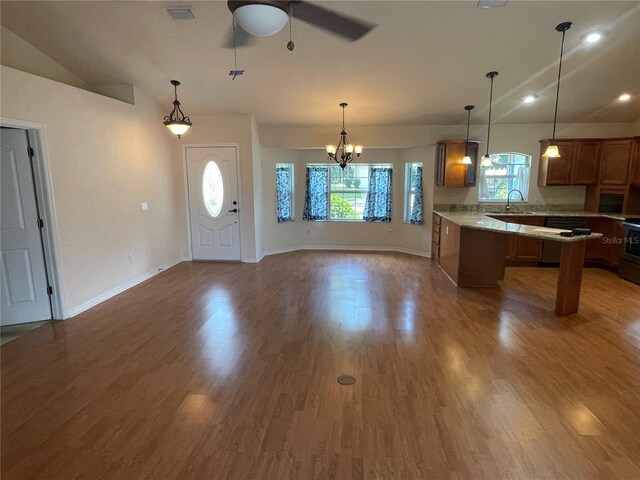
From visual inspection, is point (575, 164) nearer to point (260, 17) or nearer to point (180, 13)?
point (260, 17)

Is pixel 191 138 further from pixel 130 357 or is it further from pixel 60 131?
pixel 130 357

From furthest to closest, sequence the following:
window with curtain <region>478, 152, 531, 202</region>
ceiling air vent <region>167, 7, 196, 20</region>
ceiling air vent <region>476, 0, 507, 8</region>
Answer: window with curtain <region>478, 152, 531, 202</region> → ceiling air vent <region>167, 7, 196, 20</region> → ceiling air vent <region>476, 0, 507, 8</region>

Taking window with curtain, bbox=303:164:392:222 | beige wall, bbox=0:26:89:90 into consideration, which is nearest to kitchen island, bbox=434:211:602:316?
window with curtain, bbox=303:164:392:222

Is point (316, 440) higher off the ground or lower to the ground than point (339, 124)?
lower

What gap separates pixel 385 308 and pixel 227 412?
236 centimetres

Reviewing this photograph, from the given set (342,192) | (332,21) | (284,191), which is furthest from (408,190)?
(332,21)

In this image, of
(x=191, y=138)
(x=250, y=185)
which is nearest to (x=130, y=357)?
(x=250, y=185)

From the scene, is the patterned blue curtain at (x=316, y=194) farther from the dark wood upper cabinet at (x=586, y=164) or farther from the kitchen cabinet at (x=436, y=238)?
the dark wood upper cabinet at (x=586, y=164)

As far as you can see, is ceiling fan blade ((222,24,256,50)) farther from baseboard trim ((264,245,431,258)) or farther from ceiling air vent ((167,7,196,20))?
baseboard trim ((264,245,431,258))

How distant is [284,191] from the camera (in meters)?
7.35

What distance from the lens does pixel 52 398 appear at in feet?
8.08

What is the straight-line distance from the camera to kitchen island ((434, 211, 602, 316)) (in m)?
3.79

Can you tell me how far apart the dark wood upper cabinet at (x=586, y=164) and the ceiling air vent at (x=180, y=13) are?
6392mm

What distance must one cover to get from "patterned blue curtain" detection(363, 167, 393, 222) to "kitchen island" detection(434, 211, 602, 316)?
166cm
